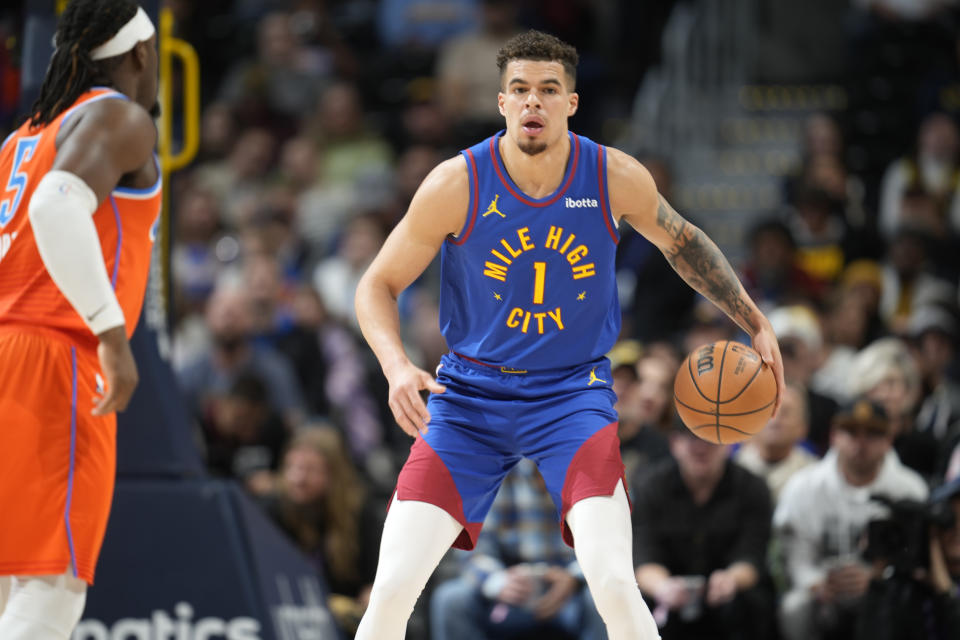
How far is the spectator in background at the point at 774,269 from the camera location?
10102mm

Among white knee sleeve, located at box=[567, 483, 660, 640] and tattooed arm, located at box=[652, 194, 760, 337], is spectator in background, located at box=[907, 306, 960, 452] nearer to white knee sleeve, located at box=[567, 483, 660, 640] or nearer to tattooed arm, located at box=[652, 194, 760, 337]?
tattooed arm, located at box=[652, 194, 760, 337]

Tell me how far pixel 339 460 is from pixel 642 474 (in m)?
1.75

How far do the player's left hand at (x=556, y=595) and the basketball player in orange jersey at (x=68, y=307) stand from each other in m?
3.21

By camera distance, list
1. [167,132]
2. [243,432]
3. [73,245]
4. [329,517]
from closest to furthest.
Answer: [73,245], [167,132], [329,517], [243,432]

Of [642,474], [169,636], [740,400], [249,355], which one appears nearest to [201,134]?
[249,355]

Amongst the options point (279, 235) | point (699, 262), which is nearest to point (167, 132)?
point (699, 262)

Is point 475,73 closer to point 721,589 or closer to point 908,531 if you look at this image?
point 721,589

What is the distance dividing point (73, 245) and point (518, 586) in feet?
12.0

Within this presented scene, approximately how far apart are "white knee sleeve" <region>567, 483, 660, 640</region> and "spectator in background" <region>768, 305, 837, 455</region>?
438cm

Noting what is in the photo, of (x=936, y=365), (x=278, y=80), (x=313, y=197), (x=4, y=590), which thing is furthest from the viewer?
(x=278, y=80)

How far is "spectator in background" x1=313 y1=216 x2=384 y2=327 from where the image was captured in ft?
35.0

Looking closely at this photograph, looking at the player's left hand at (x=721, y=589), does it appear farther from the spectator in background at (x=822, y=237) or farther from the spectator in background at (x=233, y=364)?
the spectator in background at (x=822, y=237)

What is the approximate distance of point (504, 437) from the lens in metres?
4.77

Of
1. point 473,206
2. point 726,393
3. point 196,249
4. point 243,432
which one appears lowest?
point 243,432
